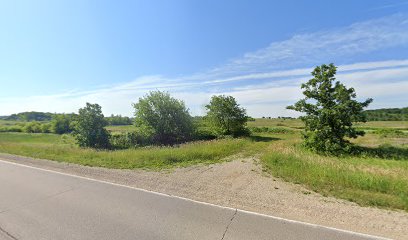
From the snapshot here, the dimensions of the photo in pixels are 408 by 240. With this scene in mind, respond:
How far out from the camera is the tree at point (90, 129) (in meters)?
31.6

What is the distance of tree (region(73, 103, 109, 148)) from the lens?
31.6m

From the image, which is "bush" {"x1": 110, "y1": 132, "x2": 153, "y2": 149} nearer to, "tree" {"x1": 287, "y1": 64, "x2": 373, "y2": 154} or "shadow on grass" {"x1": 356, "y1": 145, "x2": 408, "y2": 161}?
"tree" {"x1": 287, "y1": 64, "x2": 373, "y2": 154}

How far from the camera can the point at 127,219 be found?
6461 millimetres

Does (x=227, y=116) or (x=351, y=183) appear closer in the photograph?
(x=351, y=183)

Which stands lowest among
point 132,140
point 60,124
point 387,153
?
point 387,153

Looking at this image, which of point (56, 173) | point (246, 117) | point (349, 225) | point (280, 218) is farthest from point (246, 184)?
point (246, 117)

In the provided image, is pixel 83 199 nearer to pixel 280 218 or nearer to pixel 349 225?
pixel 280 218

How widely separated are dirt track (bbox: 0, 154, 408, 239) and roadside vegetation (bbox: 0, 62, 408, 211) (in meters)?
0.78

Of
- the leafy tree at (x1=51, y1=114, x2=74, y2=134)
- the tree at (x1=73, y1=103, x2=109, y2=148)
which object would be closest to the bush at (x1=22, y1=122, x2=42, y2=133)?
the leafy tree at (x1=51, y1=114, x2=74, y2=134)

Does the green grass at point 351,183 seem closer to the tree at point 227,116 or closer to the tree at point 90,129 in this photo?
the tree at point 227,116

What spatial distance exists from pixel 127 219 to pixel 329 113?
1712 cm

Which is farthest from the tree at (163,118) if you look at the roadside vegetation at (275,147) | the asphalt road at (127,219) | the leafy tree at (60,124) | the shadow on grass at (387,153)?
the leafy tree at (60,124)

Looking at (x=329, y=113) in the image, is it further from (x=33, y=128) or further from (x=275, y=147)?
(x=33, y=128)

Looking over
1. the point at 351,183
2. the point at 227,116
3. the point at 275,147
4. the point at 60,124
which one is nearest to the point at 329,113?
the point at 275,147
